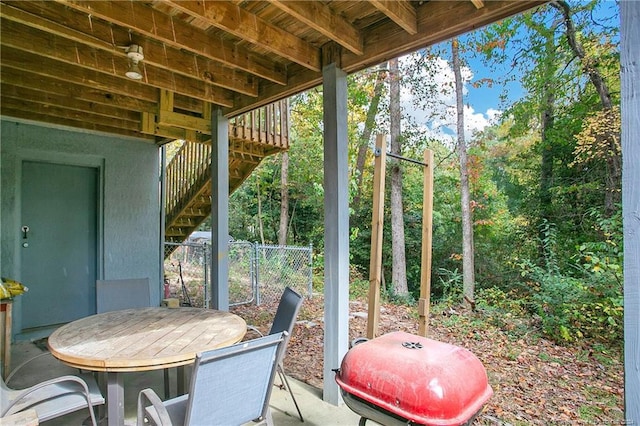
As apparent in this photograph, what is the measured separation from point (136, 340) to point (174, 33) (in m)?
2.14

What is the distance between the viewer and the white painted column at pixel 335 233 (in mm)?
2666

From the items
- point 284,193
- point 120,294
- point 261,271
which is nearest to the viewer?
point 120,294

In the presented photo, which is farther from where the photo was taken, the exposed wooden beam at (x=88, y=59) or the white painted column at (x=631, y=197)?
the exposed wooden beam at (x=88, y=59)

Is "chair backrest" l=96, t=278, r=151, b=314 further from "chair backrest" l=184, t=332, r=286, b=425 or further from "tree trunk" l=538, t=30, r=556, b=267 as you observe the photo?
"tree trunk" l=538, t=30, r=556, b=267

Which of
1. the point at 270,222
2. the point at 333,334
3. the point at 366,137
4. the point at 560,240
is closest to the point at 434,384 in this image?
the point at 333,334

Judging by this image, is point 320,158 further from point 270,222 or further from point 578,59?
point 578,59

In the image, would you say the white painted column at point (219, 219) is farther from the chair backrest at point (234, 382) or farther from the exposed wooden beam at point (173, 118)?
the chair backrest at point (234, 382)

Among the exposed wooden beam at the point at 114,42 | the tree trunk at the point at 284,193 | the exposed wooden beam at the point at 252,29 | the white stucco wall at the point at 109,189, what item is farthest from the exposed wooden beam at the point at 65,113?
the tree trunk at the point at 284,193

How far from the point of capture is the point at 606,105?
5.86 metres

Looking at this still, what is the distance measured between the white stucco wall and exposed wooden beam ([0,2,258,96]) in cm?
216

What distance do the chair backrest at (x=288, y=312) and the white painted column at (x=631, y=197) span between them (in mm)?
1666

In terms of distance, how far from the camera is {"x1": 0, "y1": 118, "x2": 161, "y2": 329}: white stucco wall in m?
3.95

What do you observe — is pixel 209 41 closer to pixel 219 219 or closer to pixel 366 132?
pixel 219 219

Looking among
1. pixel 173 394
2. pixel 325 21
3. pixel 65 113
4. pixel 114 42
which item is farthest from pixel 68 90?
pixel 173 394
